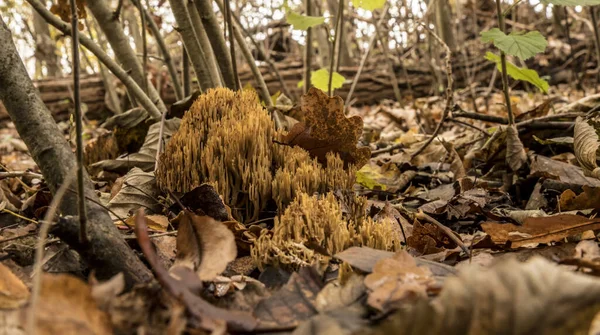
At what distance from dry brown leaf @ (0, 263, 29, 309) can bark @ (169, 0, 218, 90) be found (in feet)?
7.46

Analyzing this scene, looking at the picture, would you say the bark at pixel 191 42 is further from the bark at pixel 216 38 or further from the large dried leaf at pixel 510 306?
the large dried leaf at pixel 510 306

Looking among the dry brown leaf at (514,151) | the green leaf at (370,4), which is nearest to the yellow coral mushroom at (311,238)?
the dry brown leaf at (514,151)

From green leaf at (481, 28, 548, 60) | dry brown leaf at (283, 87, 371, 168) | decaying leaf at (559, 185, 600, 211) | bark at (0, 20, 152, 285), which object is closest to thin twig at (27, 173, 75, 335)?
bark at (0, 20, 152, 285)

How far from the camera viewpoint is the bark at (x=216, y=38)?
123 inches

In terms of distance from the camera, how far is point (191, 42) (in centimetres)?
327

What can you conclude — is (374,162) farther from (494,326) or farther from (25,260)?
(494,326)

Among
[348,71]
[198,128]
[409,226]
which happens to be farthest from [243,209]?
[348,71]

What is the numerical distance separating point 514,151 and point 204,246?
7.27 ft

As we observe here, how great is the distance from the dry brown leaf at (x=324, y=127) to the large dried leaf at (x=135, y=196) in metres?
0.70

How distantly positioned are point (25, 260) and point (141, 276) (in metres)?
0.54

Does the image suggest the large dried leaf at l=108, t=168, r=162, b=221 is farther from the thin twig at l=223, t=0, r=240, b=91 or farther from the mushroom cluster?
the thin twig at l=223, t=0, r=240, b=91

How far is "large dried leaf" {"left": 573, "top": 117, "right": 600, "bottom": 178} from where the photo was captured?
2447 millimetres

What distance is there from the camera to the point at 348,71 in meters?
9.55

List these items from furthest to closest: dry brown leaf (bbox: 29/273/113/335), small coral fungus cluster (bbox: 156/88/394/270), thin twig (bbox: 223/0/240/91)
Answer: thin twig (bbox: 223/0/240/91) < small coral fungus cluster (bbox: 156/88/394/270) < dry brown leaf (bbox: 29/273/113/335)
